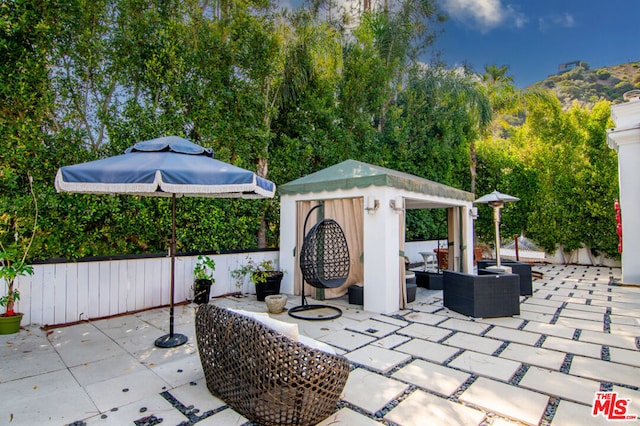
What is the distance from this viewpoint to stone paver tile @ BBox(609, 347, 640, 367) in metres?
3.15

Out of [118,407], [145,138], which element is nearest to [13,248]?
[145,138]

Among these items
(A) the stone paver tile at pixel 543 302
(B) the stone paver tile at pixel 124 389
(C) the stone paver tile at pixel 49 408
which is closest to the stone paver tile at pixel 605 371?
(A) the stone paver tile at pixel 543 302

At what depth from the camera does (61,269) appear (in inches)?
172

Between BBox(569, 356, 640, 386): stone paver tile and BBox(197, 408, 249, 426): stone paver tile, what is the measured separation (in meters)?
2.88

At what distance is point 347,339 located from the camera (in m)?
3.80

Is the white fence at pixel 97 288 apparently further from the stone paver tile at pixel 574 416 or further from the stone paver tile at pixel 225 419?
the stone paver tile at pixel 574 416

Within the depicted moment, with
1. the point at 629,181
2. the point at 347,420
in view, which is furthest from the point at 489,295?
the point at 629,181

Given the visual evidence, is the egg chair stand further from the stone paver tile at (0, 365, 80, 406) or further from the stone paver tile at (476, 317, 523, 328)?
the stone paver tile at (0, 365, 80, 406)

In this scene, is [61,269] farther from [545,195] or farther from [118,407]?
[545,195]

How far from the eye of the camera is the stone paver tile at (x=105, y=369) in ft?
9.18

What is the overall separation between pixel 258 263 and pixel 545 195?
9697mm

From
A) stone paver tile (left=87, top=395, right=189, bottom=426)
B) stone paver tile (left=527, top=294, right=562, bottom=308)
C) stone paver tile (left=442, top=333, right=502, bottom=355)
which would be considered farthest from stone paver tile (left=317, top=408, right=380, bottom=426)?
stone paver tile (left=527, top=294, right=562, bottom=308)

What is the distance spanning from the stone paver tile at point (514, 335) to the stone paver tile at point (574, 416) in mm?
1423

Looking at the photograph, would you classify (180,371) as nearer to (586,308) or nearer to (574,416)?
(574,416)
